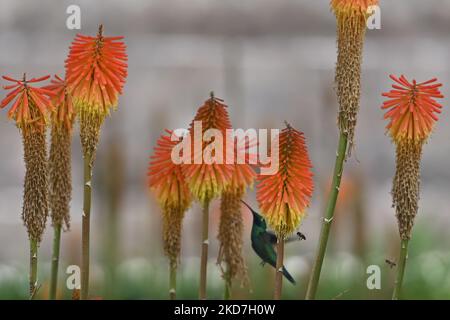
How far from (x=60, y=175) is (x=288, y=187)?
51cm

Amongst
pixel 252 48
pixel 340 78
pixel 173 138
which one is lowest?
pixel 173 138

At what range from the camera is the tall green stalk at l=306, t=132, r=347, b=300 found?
1784 mm

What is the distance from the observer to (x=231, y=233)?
1797mm

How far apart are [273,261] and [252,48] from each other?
2.02 ft

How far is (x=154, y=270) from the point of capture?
2131 millimetres

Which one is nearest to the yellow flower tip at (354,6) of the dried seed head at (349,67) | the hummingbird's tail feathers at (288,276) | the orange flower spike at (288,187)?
the dried seed head at (349,67)

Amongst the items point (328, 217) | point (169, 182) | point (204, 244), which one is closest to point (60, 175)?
point (169, 182)

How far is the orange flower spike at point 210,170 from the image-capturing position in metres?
1.71

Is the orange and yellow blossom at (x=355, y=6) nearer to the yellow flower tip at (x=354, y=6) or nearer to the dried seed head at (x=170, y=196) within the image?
the yellow flower tip at (x=354, y=6)

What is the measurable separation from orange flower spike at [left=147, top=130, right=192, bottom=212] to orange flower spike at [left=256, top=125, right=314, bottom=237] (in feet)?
0.61

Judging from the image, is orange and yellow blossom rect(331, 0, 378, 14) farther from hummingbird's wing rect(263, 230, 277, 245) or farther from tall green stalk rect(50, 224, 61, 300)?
tall green stalk rect(50, 224, 61, 300)

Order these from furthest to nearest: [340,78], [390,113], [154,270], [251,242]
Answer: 1. [154,270]
2. [251,242]
3. [390,113]
4. [340,78]
